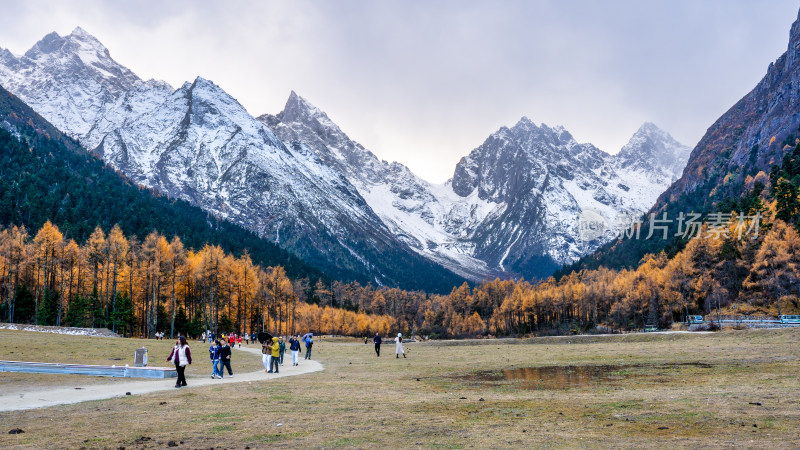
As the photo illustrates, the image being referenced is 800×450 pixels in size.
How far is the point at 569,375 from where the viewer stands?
92.8 feet

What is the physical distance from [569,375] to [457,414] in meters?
14.4

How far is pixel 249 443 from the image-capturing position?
40.2 ft

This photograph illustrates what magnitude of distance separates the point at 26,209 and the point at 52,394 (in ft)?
588

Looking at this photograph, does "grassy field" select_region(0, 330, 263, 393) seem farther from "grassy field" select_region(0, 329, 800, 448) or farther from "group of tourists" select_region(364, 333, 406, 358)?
"group of tourists" select_region(364, 333, 406, 358)

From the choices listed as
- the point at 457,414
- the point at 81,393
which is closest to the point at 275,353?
the point at 81,393

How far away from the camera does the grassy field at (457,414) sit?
1220 centimetres

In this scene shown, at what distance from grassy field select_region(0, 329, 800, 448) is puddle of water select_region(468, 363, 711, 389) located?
18cm

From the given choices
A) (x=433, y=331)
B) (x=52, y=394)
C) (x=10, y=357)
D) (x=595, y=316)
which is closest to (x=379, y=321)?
(x=433, y=331)

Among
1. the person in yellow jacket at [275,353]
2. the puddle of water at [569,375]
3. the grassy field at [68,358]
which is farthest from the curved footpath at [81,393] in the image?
the puddle of water at [569,375]

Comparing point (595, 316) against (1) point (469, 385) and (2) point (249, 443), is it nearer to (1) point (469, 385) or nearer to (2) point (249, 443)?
(1) point (469, 385)

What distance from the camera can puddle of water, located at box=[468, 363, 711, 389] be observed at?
2436cm

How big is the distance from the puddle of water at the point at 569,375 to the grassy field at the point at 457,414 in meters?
0.18

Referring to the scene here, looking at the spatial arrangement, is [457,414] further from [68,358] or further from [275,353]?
[68,358]

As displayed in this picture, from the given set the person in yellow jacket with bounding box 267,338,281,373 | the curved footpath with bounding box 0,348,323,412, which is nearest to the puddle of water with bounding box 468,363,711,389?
the person in yellow jacket with bounding box 267,338,281,373
